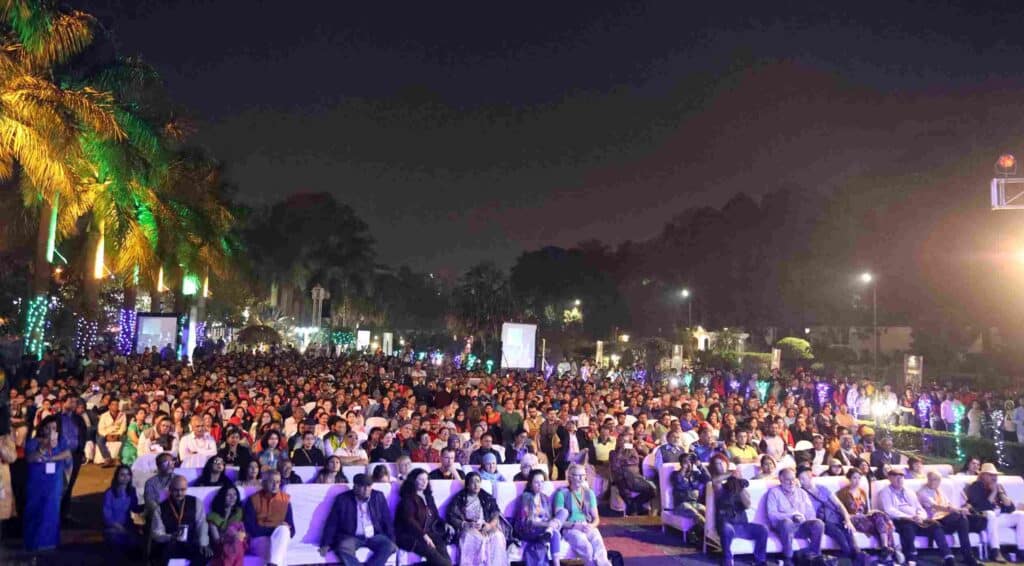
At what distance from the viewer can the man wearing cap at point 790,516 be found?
8062mm

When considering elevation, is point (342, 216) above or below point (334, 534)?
above

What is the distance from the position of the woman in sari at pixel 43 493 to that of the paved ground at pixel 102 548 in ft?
0.55

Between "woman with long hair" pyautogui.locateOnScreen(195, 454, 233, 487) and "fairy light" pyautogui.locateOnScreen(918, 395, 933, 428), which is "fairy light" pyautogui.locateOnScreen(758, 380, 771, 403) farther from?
"woman with long hair" pyautogui.locateOnScreen(195, 454, 233, 487)

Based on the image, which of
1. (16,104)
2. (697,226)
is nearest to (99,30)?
(16,104)

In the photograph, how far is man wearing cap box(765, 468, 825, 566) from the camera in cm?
806

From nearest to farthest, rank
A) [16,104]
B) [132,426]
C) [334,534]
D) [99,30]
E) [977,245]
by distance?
[334,534], [132,426], [16,104], [99,30], [977,245]

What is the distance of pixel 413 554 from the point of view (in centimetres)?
734

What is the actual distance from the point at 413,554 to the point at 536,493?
139cm

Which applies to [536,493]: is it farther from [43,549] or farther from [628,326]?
[628,326]

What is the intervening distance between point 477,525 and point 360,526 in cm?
112

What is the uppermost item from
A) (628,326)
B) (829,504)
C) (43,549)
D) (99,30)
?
(99,30)

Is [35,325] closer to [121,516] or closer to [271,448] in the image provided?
[271,448]

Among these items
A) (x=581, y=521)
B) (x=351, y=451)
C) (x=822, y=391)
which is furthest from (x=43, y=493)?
(x=822, y=391)

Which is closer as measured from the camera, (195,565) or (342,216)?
(195,565)
